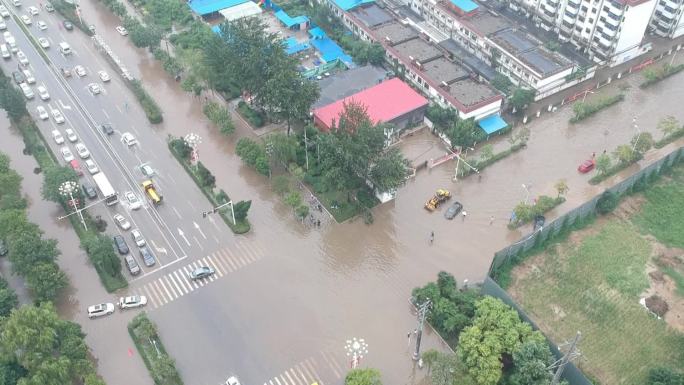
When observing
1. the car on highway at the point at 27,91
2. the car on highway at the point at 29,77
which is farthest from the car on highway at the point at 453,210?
the car on highway at the point at 29,77

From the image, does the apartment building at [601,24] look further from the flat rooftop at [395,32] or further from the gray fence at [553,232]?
the gray fence at [553,232]

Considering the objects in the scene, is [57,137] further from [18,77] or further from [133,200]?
[18,77]

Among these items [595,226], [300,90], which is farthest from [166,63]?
[595,226]

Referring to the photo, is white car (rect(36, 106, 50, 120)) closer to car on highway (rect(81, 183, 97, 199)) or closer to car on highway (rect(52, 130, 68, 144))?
car on highway (rect(52, 130, 68, 144))

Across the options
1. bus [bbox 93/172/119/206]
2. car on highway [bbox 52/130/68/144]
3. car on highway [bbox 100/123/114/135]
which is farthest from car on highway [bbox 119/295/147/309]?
Answer: car on highway [bbox 52/130/68/144]

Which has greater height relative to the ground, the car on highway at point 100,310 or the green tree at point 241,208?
the green tree at point 241,208

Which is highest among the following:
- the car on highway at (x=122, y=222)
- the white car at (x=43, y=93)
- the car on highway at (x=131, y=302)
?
the white car at (x=43, y=93)
